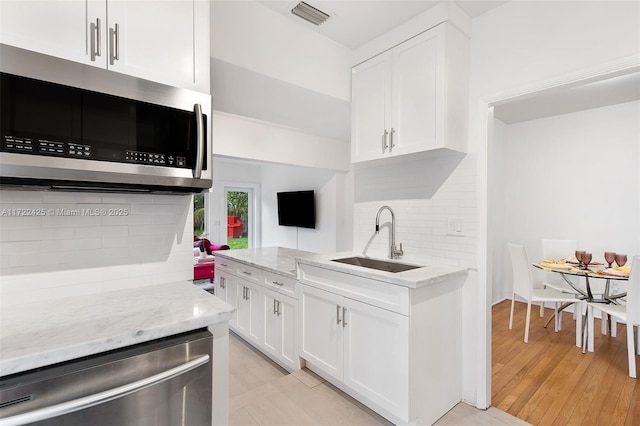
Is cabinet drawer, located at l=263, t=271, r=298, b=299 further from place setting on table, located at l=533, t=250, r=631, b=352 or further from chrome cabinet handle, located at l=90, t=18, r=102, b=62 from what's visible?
place setting on table, located at l=533, t=250, r=631, b=352

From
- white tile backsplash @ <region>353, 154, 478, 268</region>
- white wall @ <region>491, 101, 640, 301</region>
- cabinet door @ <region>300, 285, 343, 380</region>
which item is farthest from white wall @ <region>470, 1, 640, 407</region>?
white wall @ <region>491, 101, 640, 301</region>

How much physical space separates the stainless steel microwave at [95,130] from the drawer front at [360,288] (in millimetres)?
1117

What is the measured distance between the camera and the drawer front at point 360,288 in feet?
5.86

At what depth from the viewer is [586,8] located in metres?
1.75

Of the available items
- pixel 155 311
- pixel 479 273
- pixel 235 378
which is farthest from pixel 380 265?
pixel 155 311

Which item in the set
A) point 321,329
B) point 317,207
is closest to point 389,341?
point 321,329

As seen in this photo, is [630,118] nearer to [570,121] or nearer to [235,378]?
[570,121]

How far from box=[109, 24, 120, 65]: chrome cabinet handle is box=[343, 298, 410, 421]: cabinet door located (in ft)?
5.86

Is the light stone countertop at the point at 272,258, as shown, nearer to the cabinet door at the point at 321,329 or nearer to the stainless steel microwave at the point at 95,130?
the cabinet door at the point at 321,329

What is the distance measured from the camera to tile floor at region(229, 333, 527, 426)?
6.39 ft

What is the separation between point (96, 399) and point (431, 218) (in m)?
2.16

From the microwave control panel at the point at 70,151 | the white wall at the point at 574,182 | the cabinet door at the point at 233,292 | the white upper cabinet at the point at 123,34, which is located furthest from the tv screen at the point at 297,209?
the microwave control panel at the point at 70,151

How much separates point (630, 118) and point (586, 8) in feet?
10.2

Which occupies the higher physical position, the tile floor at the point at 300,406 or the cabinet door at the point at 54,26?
the cabinet door at the point at 54,26
